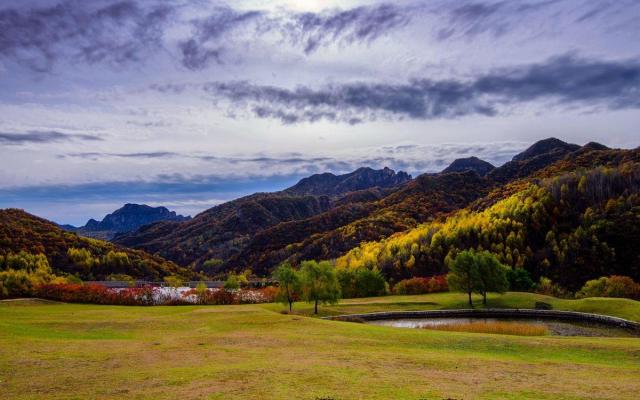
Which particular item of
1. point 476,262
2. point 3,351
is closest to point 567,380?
point 3,351

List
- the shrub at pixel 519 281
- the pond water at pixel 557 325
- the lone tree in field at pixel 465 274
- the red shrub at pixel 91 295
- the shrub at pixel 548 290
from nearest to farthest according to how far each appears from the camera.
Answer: the pond water at pixel 557 325 < the lone tree in field at pixel 465 274 < the red shrub at pixel 91 295 < the shrub at pixel 548 290 < the shrub at pixel 519 281

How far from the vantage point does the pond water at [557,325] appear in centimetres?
6350

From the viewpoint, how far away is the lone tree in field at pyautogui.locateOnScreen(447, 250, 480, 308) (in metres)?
96.0

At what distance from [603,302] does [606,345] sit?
4925 cm

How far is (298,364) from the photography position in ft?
96.7

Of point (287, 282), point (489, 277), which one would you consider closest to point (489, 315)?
point (489, 277)

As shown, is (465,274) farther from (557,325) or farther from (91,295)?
(91,295)

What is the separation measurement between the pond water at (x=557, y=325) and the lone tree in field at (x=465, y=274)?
13.6 meters

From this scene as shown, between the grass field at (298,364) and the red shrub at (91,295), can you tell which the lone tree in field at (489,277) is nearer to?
the grass field at (298,364)

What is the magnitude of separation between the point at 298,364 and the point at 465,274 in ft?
248

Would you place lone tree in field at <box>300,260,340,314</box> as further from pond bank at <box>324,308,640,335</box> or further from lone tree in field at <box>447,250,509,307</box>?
lone tree in field at <box>447,250,509,307</box>

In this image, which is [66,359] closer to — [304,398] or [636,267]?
[304,398]

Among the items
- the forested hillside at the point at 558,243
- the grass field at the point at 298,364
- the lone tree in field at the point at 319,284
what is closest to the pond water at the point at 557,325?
the lone tree in field at the point at 319,284

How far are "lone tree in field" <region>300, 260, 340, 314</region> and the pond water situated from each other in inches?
402
